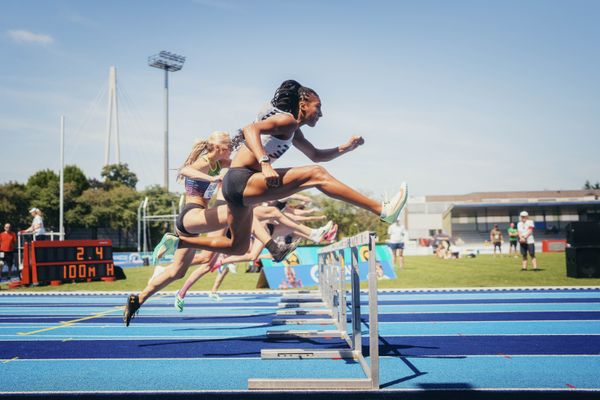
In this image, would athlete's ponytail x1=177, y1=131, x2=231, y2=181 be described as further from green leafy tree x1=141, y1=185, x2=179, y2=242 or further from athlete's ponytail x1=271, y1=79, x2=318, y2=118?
green leafy tree x1=141, y1=185, x2=179, y2=242

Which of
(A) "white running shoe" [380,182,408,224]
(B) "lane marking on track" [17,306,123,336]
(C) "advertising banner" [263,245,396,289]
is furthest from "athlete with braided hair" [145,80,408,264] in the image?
(C) "advertising banner" [263,245,396,289]

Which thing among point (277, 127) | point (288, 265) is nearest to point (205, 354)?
point (277, 127)

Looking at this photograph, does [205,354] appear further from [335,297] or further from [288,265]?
[288,265]

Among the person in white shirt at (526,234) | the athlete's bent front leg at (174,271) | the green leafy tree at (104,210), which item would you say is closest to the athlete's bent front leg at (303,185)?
the athlete's bent front leg at (174,271)

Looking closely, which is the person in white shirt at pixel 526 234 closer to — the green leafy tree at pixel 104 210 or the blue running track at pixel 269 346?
the blue running track at pixel 269 346

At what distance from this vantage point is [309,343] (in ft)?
18.2

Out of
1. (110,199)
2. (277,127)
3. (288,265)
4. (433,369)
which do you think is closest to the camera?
(277,127)

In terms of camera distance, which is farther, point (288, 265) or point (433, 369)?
point (288, 265)

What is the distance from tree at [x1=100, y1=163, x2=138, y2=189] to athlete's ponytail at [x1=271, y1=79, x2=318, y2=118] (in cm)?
6850

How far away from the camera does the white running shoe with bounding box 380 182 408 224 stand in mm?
3826

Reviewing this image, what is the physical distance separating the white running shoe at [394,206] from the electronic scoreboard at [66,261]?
1342 cm

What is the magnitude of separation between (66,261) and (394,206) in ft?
45.1

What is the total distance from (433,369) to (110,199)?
54.3 metres

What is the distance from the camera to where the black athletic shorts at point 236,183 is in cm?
385
